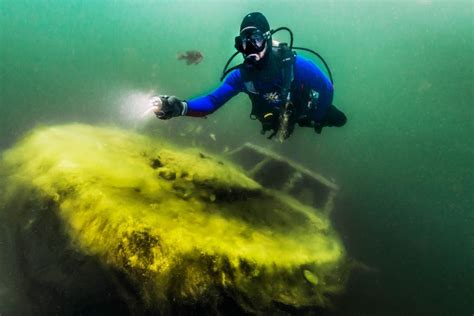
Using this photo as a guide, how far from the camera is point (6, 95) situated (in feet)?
58.3

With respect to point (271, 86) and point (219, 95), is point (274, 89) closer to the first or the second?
point (271, 86)

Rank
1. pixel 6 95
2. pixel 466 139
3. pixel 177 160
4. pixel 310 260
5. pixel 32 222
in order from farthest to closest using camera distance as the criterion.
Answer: pixel 466 139 → pixel 6 95 → pixel 177 160 → pixel 310 260 → pixel 32 222

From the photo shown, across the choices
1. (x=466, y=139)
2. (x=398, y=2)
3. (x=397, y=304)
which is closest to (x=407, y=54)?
(x=398, y=2)

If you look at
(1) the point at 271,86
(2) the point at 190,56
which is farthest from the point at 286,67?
(2) the point at 190,56

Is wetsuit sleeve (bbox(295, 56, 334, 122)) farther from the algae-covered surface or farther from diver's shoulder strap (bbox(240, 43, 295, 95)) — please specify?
the algae-covered surface

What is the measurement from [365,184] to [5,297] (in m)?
13.1

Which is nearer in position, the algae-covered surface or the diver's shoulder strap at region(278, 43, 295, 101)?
the algae-covered surface

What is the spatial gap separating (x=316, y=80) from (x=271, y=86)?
0.80 m

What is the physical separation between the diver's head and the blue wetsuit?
0.44 metres

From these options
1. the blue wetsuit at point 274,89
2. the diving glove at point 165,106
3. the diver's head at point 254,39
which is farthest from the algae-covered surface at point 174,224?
the diver's head at point 254,39

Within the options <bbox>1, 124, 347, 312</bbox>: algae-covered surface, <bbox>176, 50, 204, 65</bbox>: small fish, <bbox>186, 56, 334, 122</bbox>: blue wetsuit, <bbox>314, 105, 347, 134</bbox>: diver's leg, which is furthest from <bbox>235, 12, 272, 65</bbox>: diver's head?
<bbox>176, 50, 204, 65</bbox>: small fish

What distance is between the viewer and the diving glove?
3486mm

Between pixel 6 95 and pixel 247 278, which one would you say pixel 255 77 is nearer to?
pixel 247 278

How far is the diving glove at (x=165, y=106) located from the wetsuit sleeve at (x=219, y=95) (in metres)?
0.62
